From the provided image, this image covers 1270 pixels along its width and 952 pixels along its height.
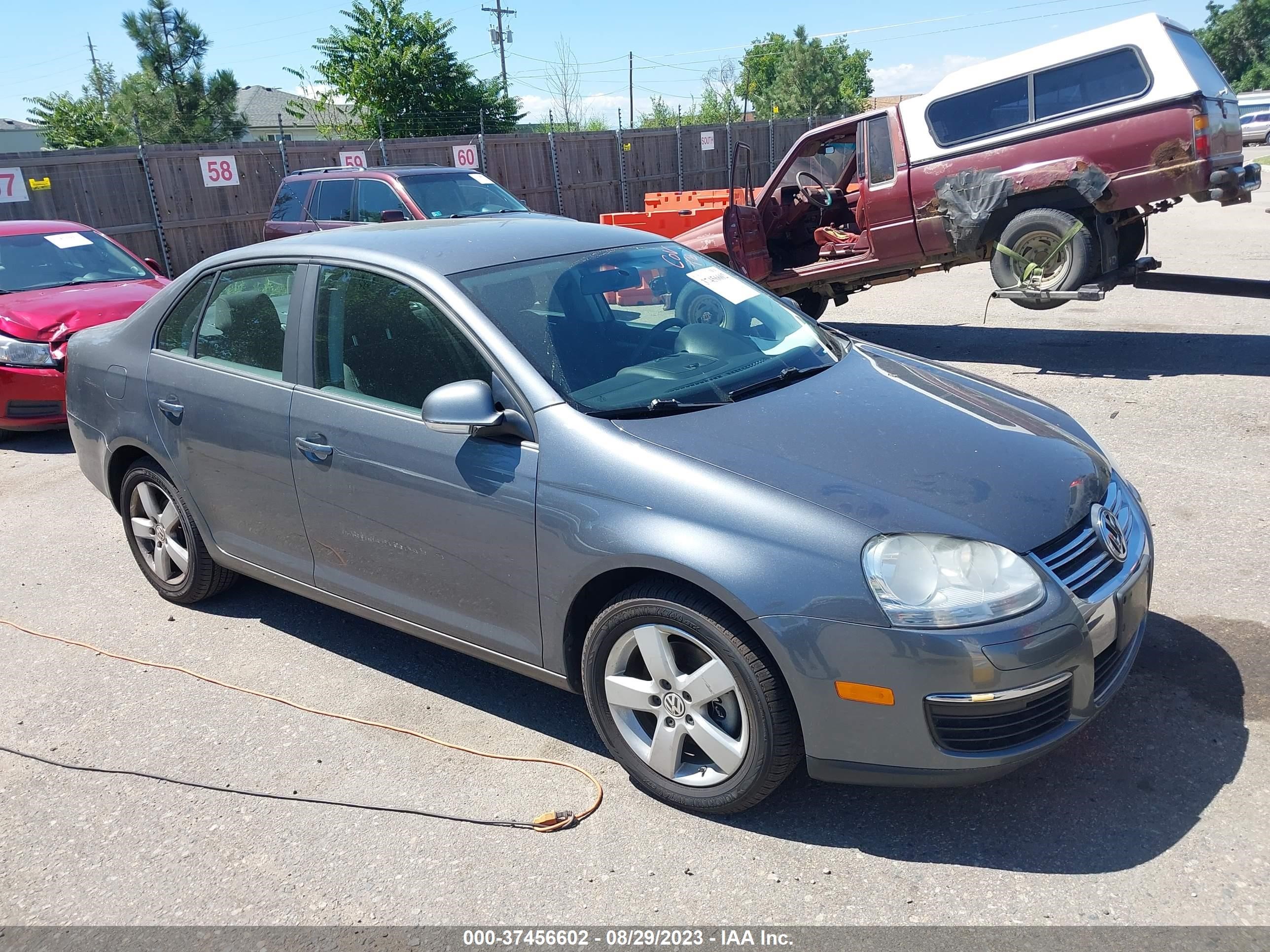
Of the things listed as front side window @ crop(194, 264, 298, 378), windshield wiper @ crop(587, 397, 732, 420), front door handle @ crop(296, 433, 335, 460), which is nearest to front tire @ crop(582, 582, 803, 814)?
windshield wiper @ crop(587, 397, 732, 420)

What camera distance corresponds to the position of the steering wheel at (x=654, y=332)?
3.63 m

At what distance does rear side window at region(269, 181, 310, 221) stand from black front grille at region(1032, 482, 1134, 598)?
11.4 meters

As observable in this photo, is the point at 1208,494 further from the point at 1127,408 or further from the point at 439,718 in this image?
the point at 439,718

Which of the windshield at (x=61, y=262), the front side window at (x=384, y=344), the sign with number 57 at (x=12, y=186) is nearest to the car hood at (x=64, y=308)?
the windshield at (x=61, y=262)

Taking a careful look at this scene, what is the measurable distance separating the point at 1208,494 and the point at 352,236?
455 centimetres

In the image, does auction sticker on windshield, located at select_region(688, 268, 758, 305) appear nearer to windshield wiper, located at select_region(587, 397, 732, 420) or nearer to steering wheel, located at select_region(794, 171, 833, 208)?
windshield wiper, located at select_region(587, 397, 732, 420)

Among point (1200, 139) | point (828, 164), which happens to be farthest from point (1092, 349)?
point (828, 164)

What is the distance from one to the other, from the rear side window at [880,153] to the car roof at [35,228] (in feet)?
24.3

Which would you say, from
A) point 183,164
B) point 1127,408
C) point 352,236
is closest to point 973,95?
point 1127,408

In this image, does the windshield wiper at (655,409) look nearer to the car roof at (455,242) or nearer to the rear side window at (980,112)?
the car roof at (455,242)

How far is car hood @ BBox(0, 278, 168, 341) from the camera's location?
796 centimetres

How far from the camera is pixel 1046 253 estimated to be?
28.4 feet

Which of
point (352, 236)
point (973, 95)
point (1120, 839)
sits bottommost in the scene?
point (1120, 839)

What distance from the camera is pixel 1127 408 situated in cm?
725
